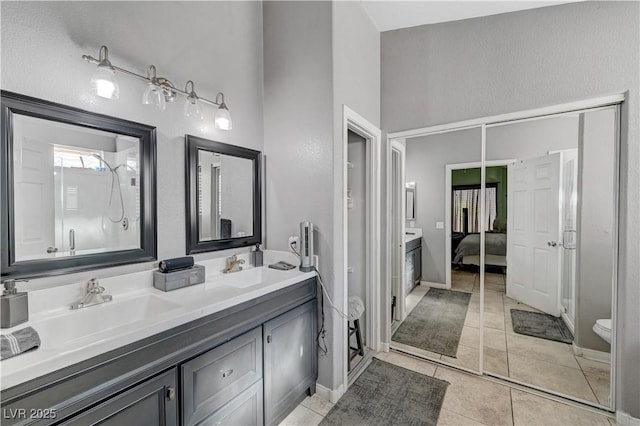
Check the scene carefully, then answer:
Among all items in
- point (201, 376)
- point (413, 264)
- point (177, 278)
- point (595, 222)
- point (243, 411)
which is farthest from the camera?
point (413, 264)

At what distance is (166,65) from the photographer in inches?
68.4

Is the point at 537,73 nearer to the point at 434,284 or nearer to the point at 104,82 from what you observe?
the point at 434,284

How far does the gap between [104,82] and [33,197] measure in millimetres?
635

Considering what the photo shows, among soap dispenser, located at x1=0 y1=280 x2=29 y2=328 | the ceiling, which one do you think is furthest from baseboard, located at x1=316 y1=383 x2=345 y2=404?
the ceiling

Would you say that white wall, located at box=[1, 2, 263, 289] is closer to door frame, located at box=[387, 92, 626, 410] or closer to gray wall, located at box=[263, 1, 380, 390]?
gray wall, located at box=[263, 1, 380, 390]

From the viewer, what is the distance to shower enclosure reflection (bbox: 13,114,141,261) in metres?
1.24

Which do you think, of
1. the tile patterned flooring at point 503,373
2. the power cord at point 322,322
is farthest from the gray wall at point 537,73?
the power cord at point 322,322

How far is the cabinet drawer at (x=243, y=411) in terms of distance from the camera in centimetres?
138

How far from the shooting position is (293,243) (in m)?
2.18

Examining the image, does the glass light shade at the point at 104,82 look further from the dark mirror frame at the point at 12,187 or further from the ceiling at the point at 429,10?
the ceiling at the point at 429,10

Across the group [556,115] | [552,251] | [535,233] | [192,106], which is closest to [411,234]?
[535,233]

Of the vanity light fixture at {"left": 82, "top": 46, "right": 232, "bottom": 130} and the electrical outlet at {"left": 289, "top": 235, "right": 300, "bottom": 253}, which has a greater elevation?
the vanity light fixture at {"left": 82, "top": 46, "right": 232, "bottom": 130}

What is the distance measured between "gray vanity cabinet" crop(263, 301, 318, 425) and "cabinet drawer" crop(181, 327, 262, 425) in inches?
3.8

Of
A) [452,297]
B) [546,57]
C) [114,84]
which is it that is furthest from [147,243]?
[546,57]
